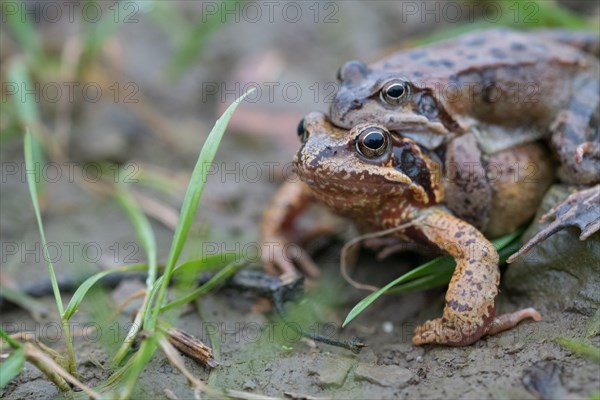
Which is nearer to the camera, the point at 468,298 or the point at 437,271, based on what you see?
the point at 468,298

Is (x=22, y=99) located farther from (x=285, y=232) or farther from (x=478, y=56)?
(x=478, y=56)

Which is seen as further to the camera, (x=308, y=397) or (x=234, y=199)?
(x=234, y=199)

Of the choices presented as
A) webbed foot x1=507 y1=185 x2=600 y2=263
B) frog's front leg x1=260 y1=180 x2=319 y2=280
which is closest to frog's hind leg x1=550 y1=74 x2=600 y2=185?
webbed foot x1=507 y1=185 x2=600 y2=263

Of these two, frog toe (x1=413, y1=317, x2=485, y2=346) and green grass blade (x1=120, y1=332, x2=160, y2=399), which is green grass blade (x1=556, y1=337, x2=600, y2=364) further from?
green grass blade (x1=120, y1=332, x2=160, y2=399)

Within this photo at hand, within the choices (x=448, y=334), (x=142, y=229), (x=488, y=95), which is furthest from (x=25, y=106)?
(x=448, y=334)

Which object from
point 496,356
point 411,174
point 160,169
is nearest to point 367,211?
point 411,174

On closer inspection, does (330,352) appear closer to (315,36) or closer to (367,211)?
(367,211)
